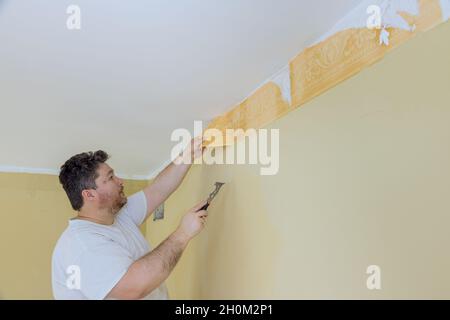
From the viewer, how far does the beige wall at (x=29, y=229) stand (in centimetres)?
296

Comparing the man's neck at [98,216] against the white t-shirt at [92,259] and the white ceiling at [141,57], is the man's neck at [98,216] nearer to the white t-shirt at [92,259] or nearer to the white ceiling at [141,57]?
the white t-shirt at [92,259]

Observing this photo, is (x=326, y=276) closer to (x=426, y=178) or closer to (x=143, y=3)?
(x=426, y=178)

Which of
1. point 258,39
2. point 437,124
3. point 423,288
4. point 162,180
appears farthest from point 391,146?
point 162,180

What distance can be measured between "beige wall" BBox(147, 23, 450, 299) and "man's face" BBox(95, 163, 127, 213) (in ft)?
1.74

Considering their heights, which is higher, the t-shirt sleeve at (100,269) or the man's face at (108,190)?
the man's face at (108,190)

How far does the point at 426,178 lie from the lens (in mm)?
771

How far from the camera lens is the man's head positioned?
1594 mm

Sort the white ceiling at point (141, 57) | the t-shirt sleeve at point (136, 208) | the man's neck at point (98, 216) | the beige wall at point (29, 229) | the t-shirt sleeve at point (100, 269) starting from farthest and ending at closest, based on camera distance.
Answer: the beige wall at point (29, 229) → the t-shirt sleeve at point (136, 208) → the man's neck at point (98, 216) → the t-shirt sleeve at point (100, 269) → the white ceiling at point (141, 57)

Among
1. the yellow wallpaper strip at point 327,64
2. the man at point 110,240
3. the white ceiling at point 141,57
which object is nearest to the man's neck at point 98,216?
the man at point 110,240

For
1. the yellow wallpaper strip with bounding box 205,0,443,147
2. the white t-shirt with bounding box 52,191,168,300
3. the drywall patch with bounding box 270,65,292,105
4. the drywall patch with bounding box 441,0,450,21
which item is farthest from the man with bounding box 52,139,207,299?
the drywall patch with bounding box 441,0,450,21

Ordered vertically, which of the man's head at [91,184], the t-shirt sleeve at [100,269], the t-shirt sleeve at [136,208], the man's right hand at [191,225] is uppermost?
the man's head at [91,184]

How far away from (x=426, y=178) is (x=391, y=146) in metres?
0.12

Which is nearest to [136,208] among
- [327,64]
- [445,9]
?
[327,64]

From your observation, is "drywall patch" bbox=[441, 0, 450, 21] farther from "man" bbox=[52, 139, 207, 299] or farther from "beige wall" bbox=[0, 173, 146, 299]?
"beige wall" bbox=[0, 173, 146, 299]
